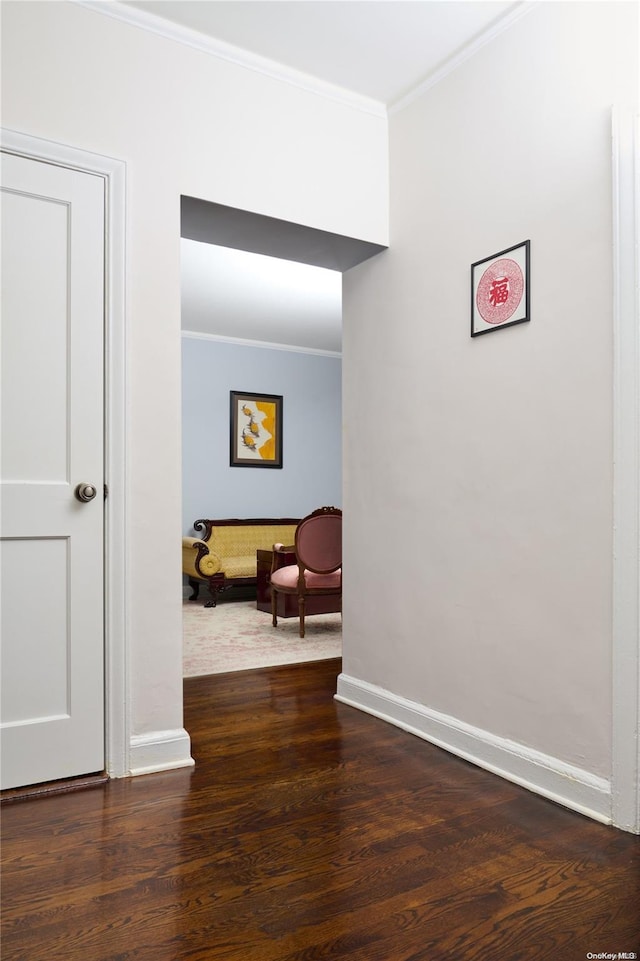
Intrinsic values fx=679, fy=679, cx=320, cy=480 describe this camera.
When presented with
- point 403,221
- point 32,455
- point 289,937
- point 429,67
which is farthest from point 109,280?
point 289,937

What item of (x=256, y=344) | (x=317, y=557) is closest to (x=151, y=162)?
(x=317, y=557)

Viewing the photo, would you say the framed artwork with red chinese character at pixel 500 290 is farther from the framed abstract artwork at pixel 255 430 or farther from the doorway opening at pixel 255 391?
the framed abstract artwork at pixel 255 430

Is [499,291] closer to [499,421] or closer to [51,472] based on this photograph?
[499,421]

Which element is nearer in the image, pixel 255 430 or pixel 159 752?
pixel 159 752

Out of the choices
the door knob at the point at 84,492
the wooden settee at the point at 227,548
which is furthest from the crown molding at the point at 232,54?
the wooden settee at the point at 227,548

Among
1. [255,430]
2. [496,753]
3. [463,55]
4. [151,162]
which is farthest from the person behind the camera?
[255,430]

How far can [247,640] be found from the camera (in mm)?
4969

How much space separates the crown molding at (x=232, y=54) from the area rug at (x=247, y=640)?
309cm

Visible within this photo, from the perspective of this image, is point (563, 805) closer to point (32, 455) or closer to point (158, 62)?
point (32, 455)

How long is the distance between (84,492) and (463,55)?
234cm

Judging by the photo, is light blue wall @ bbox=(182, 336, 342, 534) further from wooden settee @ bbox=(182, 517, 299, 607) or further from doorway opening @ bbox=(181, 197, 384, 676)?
wooden settee @ bbox=(182, 517, 299, 607)

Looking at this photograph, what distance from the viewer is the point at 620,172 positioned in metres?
2.13

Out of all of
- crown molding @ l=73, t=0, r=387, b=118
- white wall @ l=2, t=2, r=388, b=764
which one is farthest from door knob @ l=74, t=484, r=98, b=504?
crown molding @ l=73, t=0, r=387, b=118

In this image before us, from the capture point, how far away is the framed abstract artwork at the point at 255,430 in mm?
7531
